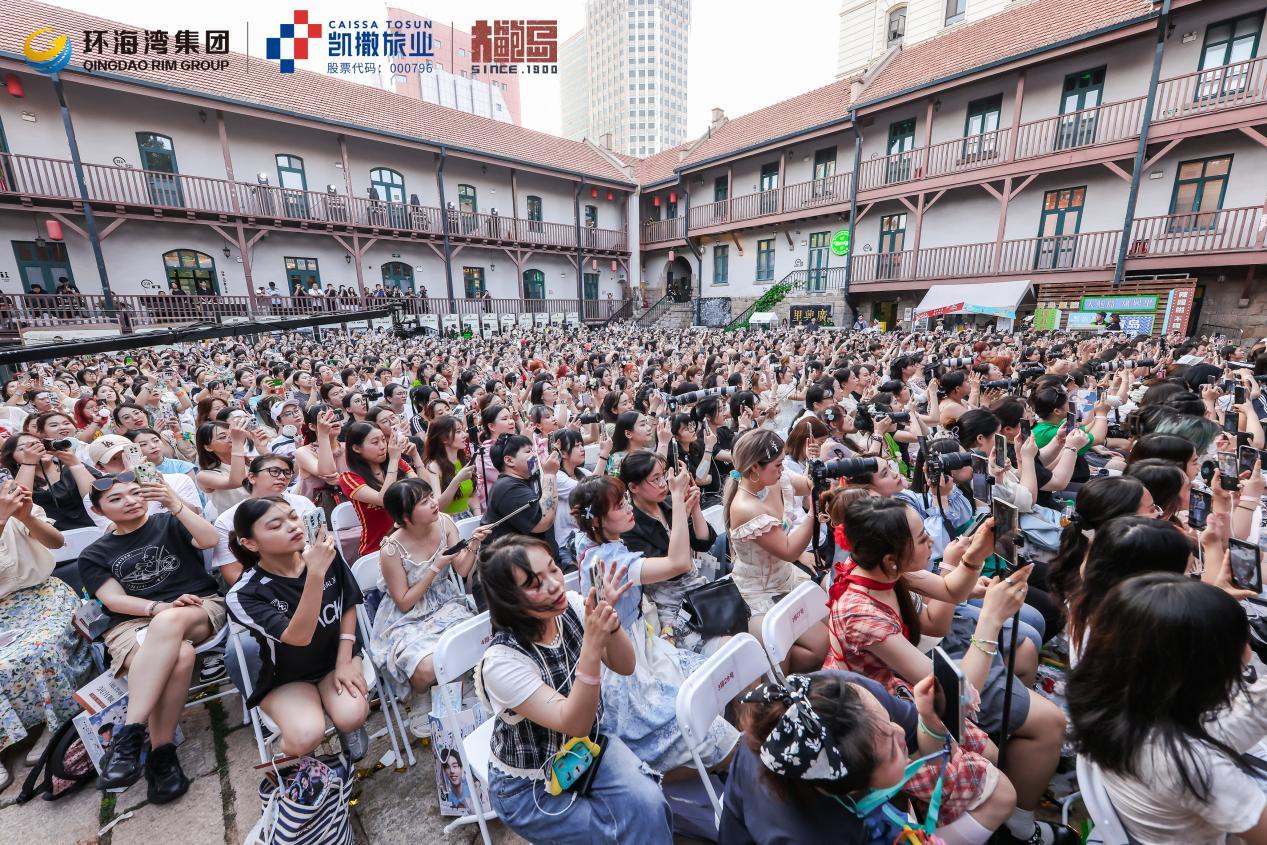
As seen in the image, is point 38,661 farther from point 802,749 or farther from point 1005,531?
point 1005,531

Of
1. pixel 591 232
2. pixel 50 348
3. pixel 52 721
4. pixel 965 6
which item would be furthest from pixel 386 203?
pixel 965 6

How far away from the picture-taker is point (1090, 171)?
45.0 ft

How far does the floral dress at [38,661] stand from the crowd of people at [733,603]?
0.5 inches

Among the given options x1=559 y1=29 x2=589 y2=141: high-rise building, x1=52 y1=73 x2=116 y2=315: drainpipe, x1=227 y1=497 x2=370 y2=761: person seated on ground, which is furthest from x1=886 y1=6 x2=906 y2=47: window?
x1=559 y1=29 x2=589 y2=141: high-rise building

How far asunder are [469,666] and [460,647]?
0.43ft

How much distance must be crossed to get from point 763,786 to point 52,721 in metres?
3.49

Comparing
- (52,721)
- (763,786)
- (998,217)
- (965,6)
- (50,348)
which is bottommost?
(52,721)

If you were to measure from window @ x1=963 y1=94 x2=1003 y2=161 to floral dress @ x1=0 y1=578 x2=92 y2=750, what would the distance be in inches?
776

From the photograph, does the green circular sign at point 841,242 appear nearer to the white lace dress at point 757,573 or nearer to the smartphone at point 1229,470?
the smartphone at point 1229,470

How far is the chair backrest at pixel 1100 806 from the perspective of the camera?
56.6 inches

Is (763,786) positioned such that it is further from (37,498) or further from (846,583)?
(37,498)

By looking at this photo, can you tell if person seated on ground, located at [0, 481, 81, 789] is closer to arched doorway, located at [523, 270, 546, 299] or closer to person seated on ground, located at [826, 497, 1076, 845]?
person seated on ground, located at [826, 497, 1076, 845]

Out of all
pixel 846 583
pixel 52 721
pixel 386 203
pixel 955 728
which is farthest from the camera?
pixel 386 203

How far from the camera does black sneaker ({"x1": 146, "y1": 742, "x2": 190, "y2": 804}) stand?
230 centimetres
